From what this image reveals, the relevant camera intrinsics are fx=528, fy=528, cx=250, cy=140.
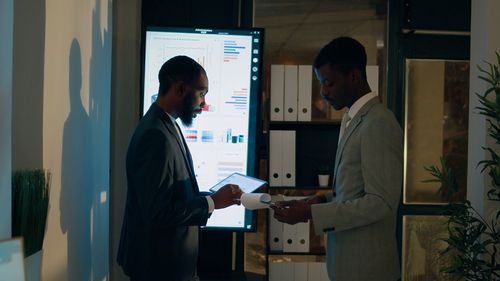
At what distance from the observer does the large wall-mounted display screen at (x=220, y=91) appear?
304cm

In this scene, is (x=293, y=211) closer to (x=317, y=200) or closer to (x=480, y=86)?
(x=317, y=200)

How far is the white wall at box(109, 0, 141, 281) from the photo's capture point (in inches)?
137

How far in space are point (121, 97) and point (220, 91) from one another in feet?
2.74

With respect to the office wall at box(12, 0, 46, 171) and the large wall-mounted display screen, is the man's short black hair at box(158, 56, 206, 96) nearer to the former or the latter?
the office wall at box(12, 0, 46, 171)

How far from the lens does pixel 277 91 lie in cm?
358

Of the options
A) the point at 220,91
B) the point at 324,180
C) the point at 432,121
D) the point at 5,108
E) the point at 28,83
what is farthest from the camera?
the point at 432,121

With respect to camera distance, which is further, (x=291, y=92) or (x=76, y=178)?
(x=291, y=92)

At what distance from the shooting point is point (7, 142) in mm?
1407

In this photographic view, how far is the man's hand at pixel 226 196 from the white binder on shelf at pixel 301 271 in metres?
1.44

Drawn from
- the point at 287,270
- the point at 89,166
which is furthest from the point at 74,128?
the point at 287,270

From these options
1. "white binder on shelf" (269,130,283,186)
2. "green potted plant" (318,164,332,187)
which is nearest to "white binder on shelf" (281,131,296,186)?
"white binder on shelf" (269,130,283,186)

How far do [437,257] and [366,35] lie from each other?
1697mm

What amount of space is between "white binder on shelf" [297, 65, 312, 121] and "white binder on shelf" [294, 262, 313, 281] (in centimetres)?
100

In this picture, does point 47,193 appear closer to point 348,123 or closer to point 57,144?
point 57,144
